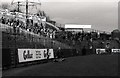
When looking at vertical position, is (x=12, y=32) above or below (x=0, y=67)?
above

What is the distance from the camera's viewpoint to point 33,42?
29.7 m

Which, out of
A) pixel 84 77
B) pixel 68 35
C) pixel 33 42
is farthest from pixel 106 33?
pixel 84 77

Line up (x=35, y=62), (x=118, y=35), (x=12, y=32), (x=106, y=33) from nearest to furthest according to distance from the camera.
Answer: (x=12, y=32), (x=35, y=62), (x=106, y=33), (x=118, y=35)

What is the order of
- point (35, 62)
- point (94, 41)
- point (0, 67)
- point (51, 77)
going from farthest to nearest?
1. point (94, 41)
2. point (35, 62)
3. point (0, 67)
4. point (51, 77)

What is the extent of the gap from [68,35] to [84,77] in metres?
63.0

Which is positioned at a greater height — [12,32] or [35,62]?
[12,32]

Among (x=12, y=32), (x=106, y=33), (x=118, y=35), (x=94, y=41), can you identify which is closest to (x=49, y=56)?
(x=12, y=32)

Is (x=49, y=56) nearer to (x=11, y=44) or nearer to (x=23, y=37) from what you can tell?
(x=23, y=37)

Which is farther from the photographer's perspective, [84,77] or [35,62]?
[35,62]

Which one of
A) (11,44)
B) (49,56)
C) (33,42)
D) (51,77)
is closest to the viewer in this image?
(51,77)

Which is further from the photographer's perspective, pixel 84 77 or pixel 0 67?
pixel 0 67

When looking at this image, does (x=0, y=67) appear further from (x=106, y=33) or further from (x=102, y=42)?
(x=106, y=33)

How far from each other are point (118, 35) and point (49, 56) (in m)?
98.0

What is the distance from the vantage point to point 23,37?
27.8m
